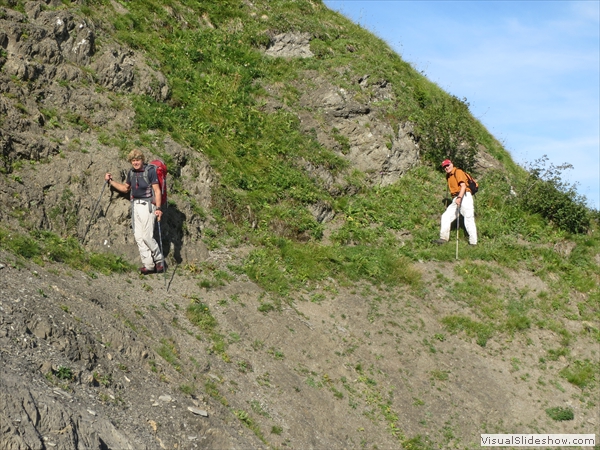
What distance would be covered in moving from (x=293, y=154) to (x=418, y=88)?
6.24 meters

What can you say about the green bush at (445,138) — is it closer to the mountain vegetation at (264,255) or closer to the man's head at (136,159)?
the mountain vegetation at (264,255)

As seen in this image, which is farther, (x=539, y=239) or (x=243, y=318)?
(x=539, y=239)

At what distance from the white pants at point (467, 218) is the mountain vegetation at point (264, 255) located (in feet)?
1.11

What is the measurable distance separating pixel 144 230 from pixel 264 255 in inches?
116

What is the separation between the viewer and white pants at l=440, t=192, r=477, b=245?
56.2 ft

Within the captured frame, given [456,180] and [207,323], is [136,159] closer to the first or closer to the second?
[207,323]

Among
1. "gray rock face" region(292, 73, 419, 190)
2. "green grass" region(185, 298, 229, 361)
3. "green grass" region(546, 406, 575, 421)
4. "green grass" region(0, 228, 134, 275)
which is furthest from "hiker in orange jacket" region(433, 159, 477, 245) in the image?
"green grass" region(0, 228, 134, 275)

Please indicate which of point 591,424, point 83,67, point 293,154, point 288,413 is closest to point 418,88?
point 293,154

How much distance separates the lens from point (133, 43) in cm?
1748

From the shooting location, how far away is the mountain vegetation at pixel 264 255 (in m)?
9.39

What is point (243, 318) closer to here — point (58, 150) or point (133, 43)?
point (58, 150)

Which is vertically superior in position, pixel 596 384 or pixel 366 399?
pixel 596 384

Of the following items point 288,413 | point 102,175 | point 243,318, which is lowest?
point 288,413

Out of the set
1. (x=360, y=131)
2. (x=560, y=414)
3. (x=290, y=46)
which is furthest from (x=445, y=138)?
(x=560, y=414)
